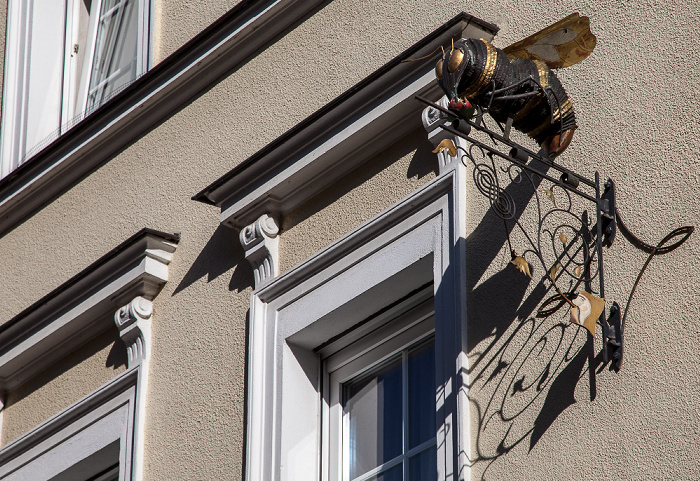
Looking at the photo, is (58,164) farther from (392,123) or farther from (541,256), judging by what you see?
(541,256)

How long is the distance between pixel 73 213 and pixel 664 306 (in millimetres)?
3821

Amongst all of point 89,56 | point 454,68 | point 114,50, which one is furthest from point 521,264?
point 89,56

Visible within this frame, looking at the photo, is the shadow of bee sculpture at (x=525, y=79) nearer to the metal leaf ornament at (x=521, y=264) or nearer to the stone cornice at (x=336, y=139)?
the metal leaf ornament at (x=521, y=264)

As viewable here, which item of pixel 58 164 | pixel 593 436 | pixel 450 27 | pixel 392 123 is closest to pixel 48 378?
pixel 58 164

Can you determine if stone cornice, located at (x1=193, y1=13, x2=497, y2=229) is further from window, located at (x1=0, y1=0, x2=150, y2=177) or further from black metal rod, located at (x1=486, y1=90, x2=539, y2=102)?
window, located at (x1=0, y1=0, x2=150, y2=177)

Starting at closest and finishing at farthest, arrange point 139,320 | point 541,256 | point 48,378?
point 541,256 → point 139,320 → point 48,378

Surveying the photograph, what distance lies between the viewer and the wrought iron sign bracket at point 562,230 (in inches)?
166

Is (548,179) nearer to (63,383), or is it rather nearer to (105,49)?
(63,383)

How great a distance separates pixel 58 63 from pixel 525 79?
4.56 m

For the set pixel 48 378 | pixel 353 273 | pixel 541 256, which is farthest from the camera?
pixel 48 378

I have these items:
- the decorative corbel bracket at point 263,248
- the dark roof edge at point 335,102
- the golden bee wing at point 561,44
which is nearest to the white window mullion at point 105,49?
the dark roof edge at point 335,102

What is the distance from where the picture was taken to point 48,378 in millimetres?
6793

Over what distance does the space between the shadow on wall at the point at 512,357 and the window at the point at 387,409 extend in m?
0.46

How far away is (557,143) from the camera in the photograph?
448 centimetres
